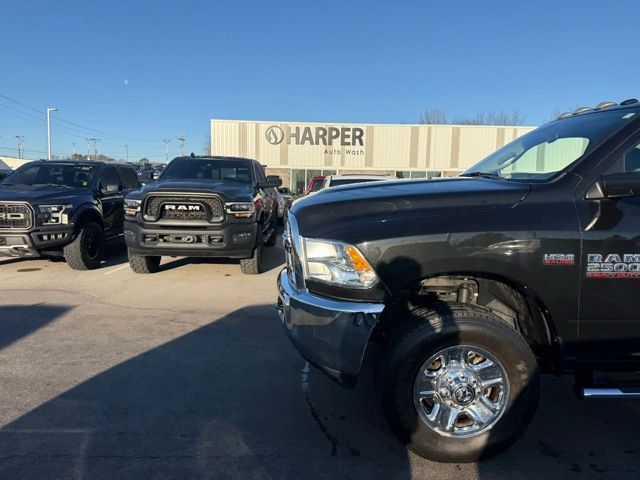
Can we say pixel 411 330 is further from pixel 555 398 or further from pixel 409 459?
pixel 555 398

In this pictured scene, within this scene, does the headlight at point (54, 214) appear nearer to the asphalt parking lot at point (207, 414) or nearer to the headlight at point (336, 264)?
the asphalt parking lot at point (207, 414)

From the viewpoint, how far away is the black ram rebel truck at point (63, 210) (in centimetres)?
690

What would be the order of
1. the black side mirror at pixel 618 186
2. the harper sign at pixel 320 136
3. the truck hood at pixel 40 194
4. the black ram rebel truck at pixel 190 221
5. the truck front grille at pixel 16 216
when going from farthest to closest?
the harper sign at pixel 320 136 → the truck hood at pixel 40 194 → the truck front grille at pixel 16 216 → the black ram rebel truck at pixel 190 221 → the black side mirror at pixel 618 186

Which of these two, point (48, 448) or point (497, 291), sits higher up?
point (497, 291)

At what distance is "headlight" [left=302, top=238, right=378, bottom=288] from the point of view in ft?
8.44

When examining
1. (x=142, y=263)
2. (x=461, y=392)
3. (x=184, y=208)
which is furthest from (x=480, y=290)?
(x=142, y=263)

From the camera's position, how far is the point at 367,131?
1148 inches

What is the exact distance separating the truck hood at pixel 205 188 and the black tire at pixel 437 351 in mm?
4545

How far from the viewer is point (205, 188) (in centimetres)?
672

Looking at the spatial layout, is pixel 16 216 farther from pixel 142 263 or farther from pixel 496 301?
pixel 496 301

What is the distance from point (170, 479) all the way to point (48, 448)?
0.85 metres

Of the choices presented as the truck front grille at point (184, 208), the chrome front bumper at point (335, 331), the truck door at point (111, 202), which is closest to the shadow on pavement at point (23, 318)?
the truck front grille at point (184, 208)

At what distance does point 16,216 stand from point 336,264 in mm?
6263

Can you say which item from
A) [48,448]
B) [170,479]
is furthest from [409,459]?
[48,448]
